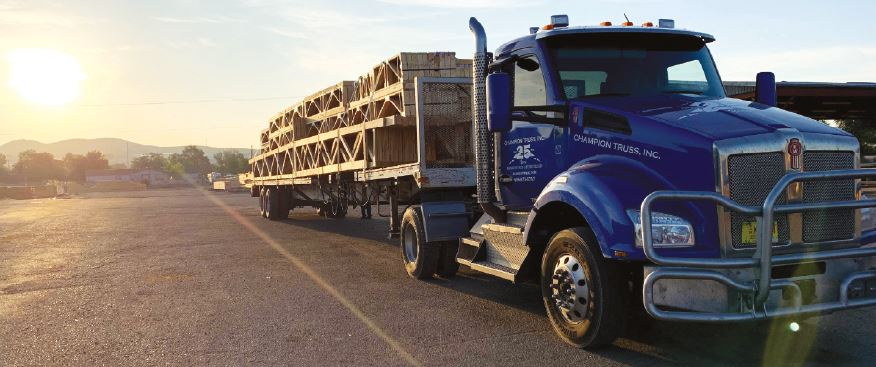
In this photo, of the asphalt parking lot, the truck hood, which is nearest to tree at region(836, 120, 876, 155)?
the asphalt parking lot

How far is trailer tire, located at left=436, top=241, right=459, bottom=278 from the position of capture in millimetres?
8555

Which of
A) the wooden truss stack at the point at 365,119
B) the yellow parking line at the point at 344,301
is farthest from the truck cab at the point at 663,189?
the wooden truss stack at the point at 365,119

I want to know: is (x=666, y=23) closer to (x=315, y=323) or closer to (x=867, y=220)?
(x=867, y=220)


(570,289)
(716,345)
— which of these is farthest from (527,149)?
(716,345)

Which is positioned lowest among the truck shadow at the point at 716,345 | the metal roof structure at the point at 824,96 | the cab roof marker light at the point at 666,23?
the truck shadow at the point at 716,345

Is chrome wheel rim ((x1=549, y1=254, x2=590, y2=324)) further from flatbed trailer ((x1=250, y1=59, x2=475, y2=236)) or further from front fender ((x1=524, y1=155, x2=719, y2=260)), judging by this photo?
flatbed trailer ((x1=250, y1=59, x2=475, y2=236))

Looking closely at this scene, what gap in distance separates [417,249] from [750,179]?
4.84 metres

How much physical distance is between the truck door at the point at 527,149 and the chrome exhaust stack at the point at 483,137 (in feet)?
0.46

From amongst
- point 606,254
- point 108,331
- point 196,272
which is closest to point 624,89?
point 606,254

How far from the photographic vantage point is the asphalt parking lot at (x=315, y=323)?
16.7 feet

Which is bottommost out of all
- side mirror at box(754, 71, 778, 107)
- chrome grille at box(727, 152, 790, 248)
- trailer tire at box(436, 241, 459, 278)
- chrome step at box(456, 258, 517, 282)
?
trailer tire at box(436, 241, 459, 278)

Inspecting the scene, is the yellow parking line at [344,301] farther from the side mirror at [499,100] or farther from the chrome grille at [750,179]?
the chrome grille at [750,179]

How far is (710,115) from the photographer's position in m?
4.81

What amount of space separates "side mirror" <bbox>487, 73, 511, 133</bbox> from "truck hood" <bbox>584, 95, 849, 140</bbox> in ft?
2.13
